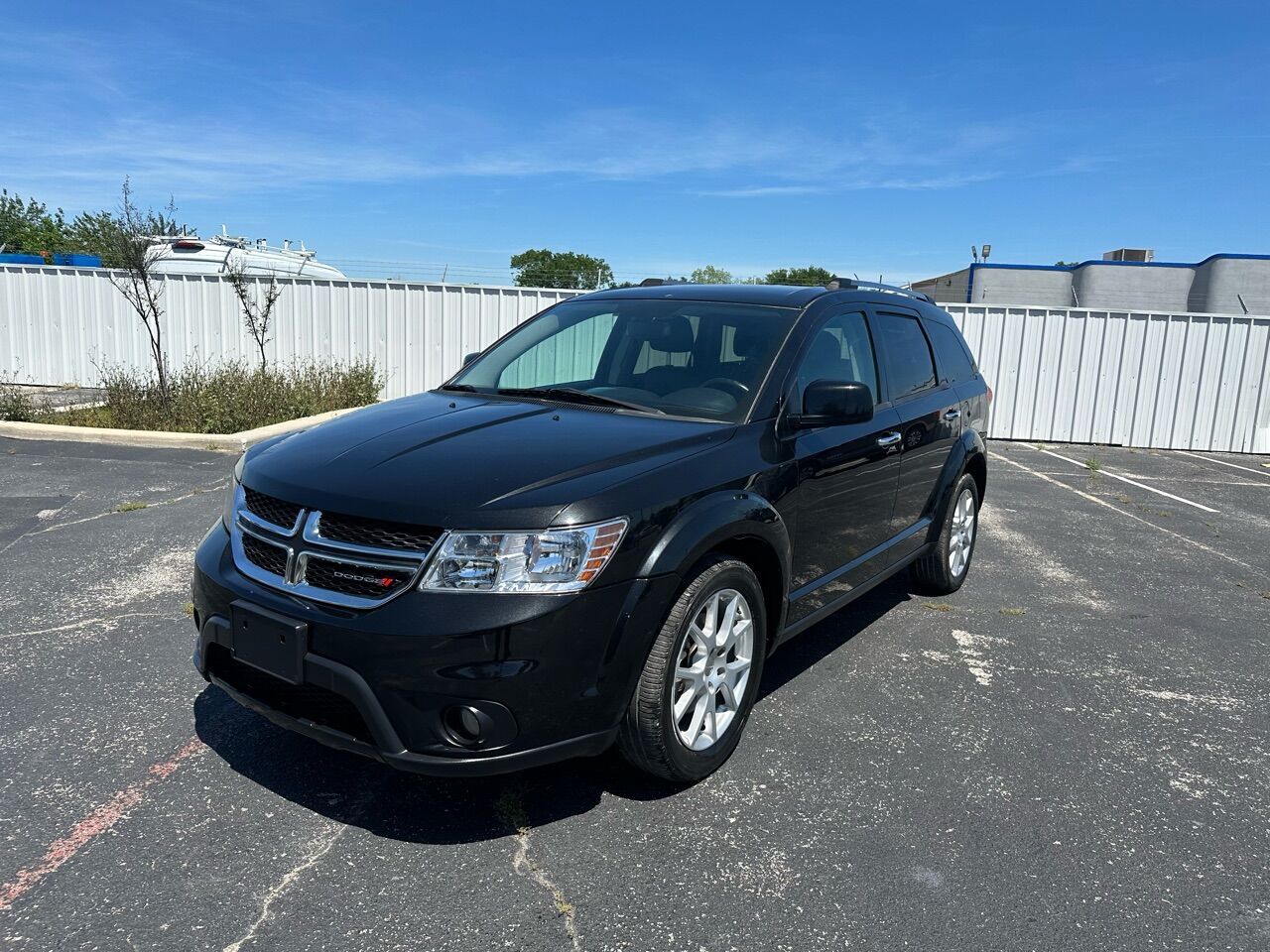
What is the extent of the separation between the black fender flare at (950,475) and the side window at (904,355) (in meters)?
0.51

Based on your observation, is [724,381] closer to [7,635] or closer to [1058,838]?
[1058,838]

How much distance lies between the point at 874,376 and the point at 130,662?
3858 millimetres

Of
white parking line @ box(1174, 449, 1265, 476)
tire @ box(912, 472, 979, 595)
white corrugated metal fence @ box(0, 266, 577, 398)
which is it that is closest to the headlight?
tire @ box(912, 472, 979, 595)

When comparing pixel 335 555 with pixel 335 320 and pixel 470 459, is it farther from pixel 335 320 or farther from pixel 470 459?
pixel 335 320

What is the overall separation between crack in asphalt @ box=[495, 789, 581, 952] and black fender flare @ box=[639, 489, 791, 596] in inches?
37.6

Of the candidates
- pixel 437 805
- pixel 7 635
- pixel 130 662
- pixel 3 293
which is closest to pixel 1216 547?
pixel 437 805

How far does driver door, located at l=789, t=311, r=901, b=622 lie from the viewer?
3.64 metres

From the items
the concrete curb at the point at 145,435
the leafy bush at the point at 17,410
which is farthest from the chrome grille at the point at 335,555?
the leafy bush at the point at 17,410

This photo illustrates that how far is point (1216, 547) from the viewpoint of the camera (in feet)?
24.4

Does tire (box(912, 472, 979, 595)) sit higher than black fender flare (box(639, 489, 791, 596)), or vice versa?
black fender flare (box(639, 489, 791, 596))

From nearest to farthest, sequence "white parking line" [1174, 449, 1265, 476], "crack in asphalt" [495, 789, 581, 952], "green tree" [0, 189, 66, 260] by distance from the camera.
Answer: "crack in asphalt" [495, 789, 581, 952] < "white parking line" [1174, 449, 1265, 476] < "green tree" [0, 189, 66, 260]

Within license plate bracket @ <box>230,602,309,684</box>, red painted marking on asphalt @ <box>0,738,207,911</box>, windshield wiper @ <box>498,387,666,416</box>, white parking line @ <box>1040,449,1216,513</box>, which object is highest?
windshield wiper @ <box>498,387,666,416</box>

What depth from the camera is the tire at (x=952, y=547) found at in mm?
5352

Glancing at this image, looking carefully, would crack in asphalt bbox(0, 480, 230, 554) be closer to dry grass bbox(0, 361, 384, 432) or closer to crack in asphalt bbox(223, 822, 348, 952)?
dry grass bbox(0, 361, 384, 432)
